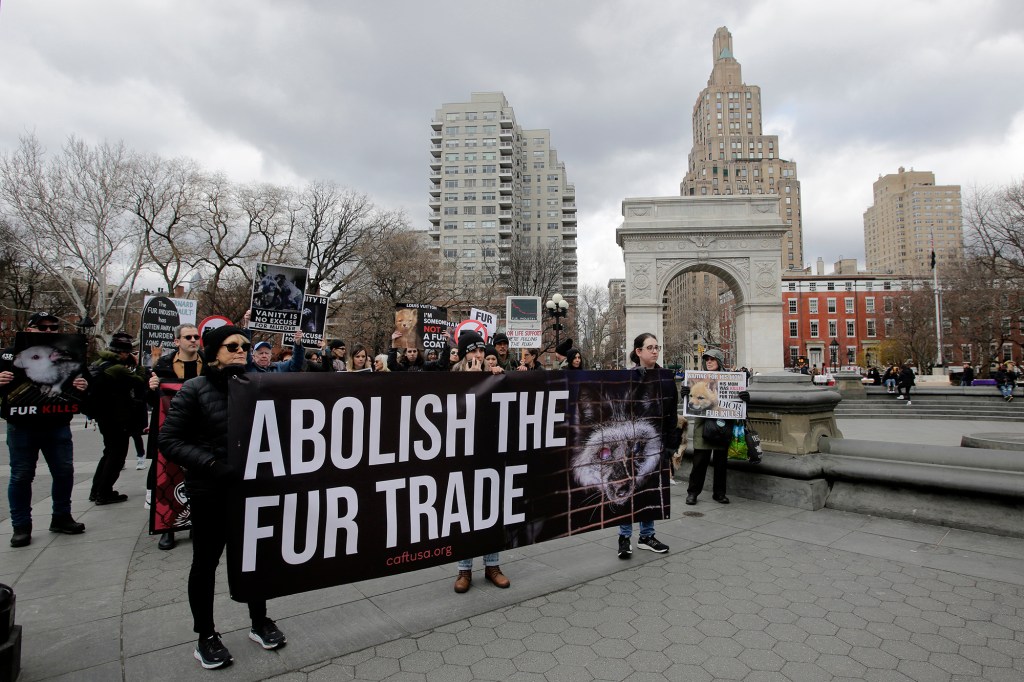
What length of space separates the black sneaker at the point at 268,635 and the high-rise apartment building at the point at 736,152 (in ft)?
462

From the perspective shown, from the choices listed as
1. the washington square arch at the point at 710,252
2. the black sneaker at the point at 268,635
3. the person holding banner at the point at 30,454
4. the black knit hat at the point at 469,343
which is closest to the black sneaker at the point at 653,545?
the black knit hat at the point at 469,343

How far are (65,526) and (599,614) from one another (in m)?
5.24

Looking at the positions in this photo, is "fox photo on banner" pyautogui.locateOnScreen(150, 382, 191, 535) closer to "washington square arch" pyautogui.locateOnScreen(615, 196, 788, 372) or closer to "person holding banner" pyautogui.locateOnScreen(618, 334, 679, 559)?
"person holding banner" pyautogui.locateOnScreen(618, 334, 679, 559)

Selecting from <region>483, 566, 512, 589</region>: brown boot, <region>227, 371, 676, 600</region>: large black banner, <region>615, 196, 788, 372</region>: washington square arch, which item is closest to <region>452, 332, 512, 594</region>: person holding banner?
<region>483, 566, 512, 589</region>: brown boot

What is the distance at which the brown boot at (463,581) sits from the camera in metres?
3.83

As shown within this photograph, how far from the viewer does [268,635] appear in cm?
305


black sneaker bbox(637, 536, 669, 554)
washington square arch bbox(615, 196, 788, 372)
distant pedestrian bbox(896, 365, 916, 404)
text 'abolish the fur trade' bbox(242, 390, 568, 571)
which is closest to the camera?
text 'abolish the fur trade' bbox(242, 390, 568, 571)

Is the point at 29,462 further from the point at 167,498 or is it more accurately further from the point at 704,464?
the point at 704,464

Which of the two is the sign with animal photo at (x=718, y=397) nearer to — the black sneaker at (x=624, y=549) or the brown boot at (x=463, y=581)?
the black sneaker at (x=624, y=549)

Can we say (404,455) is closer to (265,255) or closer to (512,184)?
(265,255)

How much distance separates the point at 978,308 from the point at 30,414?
4794 cm

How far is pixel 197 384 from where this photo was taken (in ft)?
9.85

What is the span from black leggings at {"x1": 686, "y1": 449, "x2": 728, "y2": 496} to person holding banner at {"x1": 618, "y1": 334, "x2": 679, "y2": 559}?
64.9 inches

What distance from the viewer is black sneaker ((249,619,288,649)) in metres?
3.04
